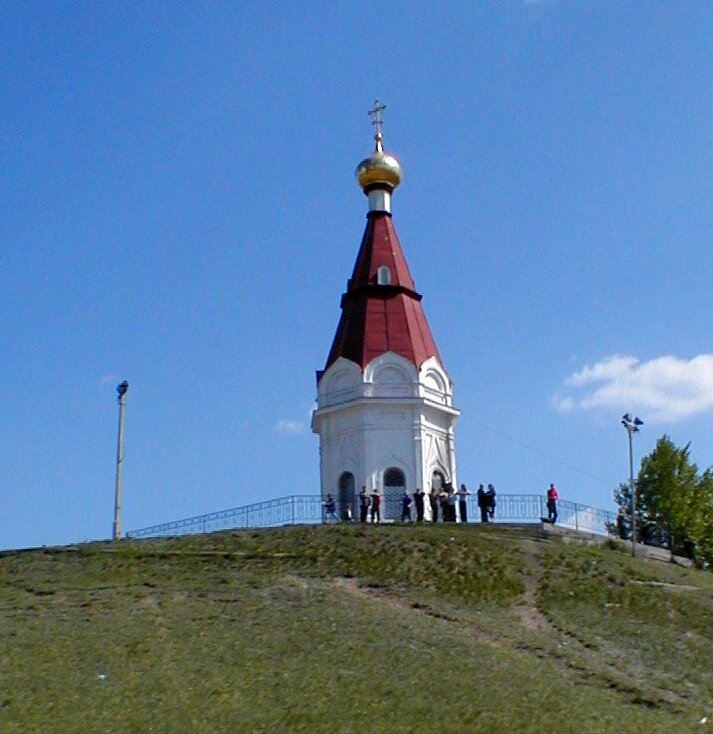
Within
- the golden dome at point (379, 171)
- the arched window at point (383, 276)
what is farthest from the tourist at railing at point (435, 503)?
the golden dome at point (379, 171)

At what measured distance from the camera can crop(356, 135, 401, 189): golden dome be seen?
115 feet

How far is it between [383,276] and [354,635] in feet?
56.9

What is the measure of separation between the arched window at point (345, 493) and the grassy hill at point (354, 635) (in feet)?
17.2

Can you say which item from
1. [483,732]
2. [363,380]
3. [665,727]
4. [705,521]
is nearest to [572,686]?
[665,727]

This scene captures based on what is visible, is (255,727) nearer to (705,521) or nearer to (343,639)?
(343,639)

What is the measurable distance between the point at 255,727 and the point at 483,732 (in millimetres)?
2832

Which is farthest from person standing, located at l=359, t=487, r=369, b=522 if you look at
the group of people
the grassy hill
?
the grassy hill

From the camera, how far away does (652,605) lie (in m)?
22.9

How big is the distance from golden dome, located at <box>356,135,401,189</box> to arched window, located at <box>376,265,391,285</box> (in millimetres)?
2884

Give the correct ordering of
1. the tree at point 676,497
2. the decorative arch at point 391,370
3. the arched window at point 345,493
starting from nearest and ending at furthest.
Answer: the arched window at point 345,493 < the decorative arch at point 391,370 < the tree at point 676,497

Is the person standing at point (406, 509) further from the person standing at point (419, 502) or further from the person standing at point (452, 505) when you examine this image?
the person standing at point (452, 505)

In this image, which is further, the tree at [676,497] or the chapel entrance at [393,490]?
the tree at [676,497]

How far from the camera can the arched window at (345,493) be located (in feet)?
105

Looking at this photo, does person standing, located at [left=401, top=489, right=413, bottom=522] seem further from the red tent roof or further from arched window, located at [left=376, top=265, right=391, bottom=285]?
arched window, located at [left=376, top=265, right=391, bottom=285]
